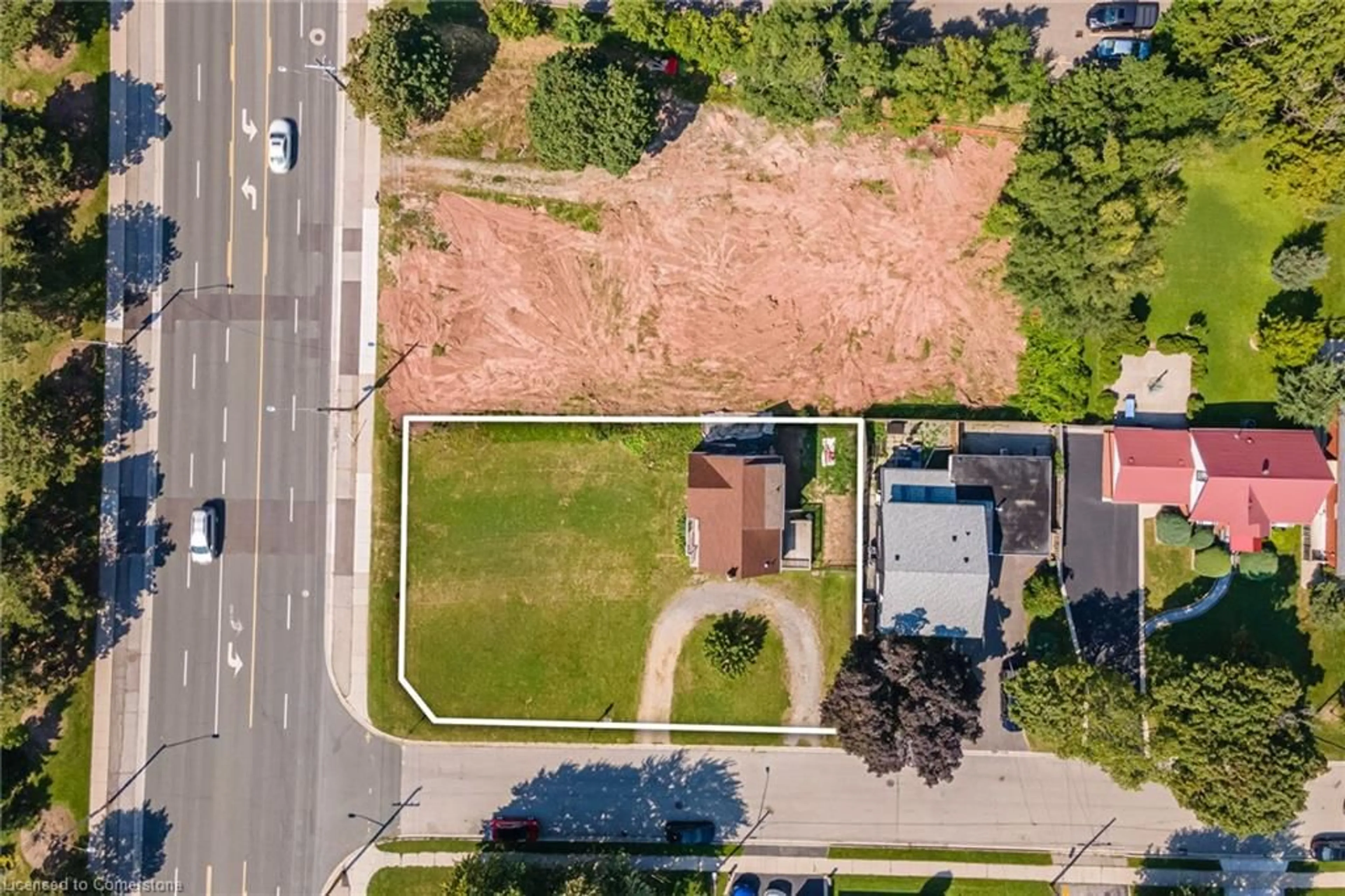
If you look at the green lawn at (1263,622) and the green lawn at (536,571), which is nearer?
the green lawn at (1263,622)

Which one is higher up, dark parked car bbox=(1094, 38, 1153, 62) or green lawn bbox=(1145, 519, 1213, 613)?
dark parked car bbox=(1094, 38, 1153, 62)

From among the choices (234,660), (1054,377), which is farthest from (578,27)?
(234,660)

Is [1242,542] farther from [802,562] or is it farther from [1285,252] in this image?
[802,562]

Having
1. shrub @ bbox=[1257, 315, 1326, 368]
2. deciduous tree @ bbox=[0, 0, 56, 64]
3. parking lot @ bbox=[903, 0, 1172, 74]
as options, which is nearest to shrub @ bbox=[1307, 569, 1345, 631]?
shrub @ bbox=[1257, 315, 1326, 368]

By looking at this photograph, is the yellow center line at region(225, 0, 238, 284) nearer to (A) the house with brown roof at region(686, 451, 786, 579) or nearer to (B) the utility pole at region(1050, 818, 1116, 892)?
(A) the house with brown roof at region(686, 451, 786, 579)

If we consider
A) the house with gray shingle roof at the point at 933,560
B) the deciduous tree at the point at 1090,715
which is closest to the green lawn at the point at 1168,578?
the deciduous tree at the point at 1090,715

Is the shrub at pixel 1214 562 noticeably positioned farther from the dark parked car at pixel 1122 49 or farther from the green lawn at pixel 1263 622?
the dark parked car at pixel 1122 49
